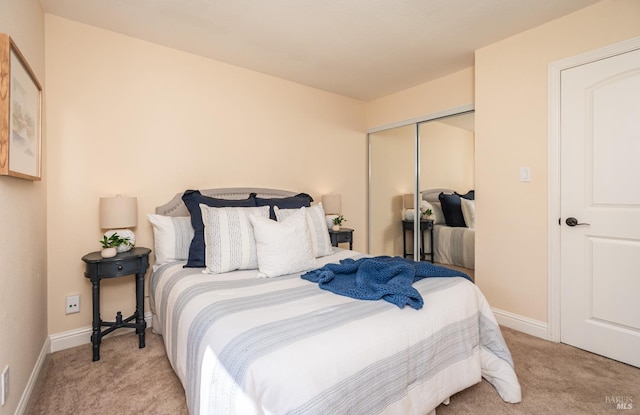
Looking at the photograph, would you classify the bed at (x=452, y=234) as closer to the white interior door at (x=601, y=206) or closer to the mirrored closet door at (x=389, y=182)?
the mirrored closet door at (x=389, y=182)

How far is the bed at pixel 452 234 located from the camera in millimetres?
3111

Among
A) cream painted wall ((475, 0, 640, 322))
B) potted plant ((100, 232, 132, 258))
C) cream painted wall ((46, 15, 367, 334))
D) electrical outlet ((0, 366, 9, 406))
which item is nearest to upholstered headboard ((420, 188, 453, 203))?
cream painted wall ((475, 0, 640, 322))

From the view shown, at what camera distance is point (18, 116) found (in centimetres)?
153

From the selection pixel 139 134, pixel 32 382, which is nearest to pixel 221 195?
pixel 139 134

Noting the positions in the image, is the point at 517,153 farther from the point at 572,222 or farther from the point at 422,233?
the point at 422,233

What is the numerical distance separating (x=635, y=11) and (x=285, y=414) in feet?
10.1

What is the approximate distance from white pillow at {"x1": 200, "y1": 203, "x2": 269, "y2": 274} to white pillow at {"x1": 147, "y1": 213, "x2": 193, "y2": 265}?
0.33m

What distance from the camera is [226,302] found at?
4.88ft

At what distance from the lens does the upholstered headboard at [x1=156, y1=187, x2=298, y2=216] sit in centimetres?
271

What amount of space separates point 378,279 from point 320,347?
2.44 ft

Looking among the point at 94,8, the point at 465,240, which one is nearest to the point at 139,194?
the point at 94,8

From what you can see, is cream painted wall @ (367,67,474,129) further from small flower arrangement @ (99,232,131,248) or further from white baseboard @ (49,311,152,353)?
white baseboard @ (49,311,152,353)

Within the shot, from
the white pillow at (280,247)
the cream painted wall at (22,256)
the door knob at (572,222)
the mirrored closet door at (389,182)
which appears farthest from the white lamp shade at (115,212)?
the door knob at (572,222)

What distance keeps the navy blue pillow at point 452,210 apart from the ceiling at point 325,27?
1351mm
